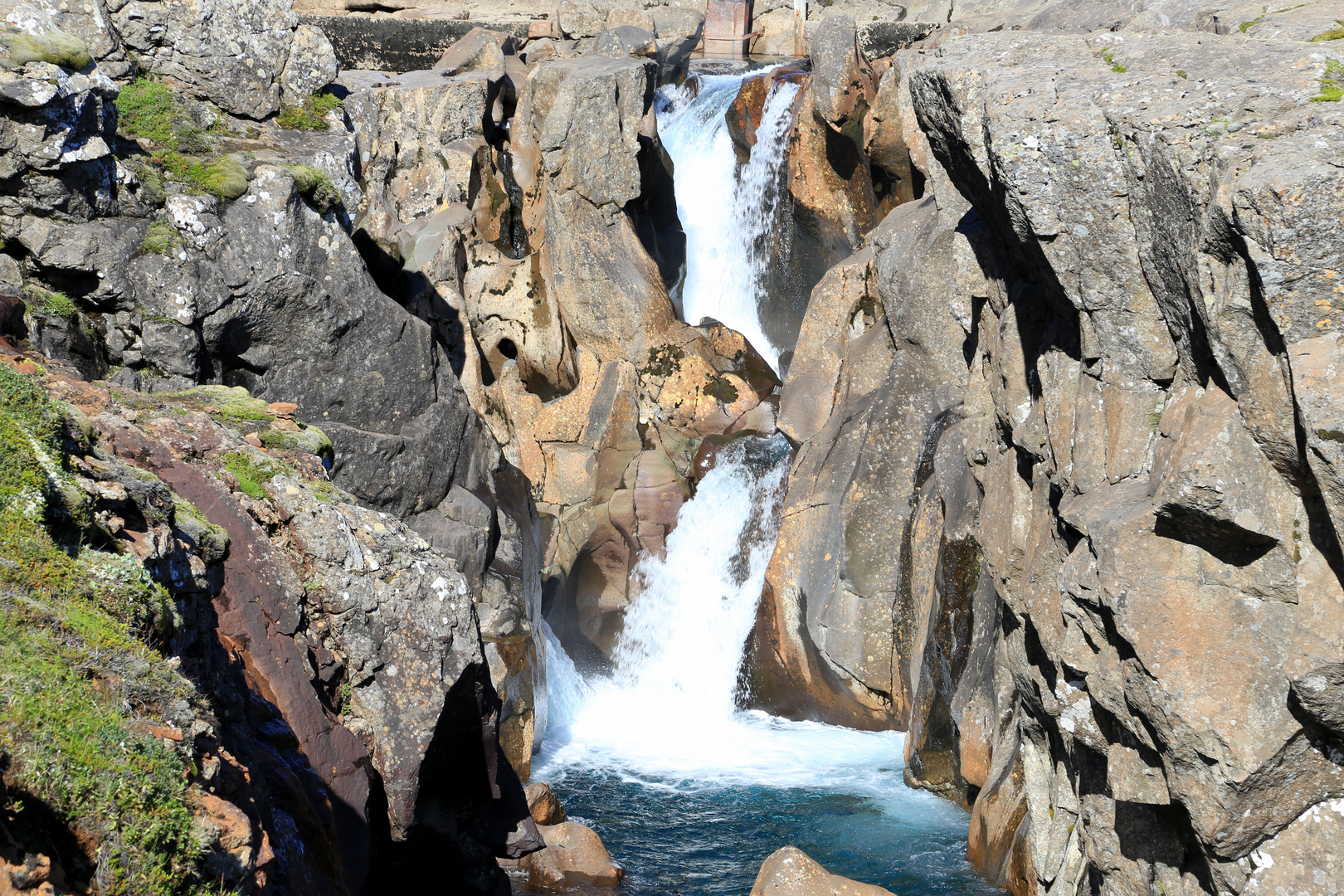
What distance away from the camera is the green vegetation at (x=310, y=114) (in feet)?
47.0

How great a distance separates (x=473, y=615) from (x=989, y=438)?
6469 mm

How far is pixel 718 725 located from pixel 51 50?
1412 centimetres

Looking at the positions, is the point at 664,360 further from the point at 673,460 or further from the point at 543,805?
the point at 543,805

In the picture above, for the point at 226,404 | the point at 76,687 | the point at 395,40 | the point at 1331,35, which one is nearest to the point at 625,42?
the point at 395,40

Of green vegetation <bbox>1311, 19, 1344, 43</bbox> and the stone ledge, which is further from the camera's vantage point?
the stone ledge

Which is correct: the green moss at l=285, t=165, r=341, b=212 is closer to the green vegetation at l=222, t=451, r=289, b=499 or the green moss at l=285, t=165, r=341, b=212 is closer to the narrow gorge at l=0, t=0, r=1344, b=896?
the narrow gorge at l=0, t=0, r=1344, b=896

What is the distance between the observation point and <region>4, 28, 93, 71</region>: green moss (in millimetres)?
10336

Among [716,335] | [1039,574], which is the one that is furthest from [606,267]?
[1039,574]

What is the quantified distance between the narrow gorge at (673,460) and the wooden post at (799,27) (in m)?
3.67

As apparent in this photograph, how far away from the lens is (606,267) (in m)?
21.6

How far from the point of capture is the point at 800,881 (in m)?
10.6

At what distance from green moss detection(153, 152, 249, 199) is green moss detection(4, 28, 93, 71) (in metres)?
1.60

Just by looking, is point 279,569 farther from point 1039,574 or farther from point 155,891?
point 1039,574

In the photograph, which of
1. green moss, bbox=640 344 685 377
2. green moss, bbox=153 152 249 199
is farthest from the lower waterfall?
green moss, bbox=153 152 249 199
